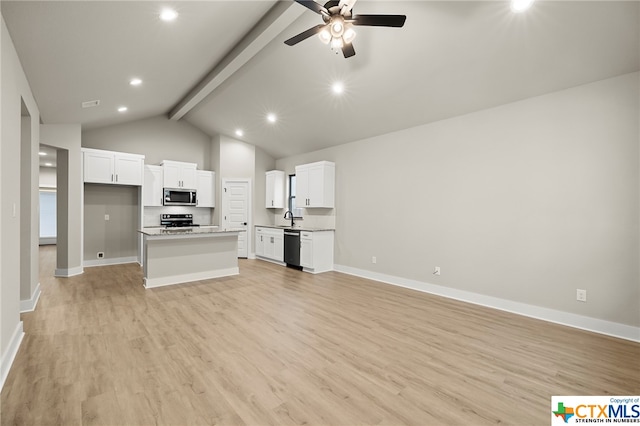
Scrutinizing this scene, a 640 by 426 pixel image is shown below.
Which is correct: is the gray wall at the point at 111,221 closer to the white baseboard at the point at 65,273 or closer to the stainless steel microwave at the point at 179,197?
the stainless steel microwave at the point at 179,197

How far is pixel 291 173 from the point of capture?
25.4 ft

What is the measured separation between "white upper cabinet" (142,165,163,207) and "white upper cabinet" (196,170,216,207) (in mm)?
879

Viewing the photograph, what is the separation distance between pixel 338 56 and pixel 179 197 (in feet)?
17.1

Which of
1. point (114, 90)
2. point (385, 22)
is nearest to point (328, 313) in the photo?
point (385, 22)

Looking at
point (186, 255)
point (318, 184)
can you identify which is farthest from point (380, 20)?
A: point (186, 255)

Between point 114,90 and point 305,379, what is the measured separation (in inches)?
190

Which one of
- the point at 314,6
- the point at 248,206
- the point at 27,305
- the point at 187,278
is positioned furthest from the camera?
the point at 248,206

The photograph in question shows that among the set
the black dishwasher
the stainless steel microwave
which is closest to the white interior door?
the stainless steel microwave

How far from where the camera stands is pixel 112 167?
6.00m

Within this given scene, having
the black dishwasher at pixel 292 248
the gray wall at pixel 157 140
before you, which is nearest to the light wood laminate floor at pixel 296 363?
the black dishwasher at pixel 292 248

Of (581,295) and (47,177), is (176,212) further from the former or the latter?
(581,295)

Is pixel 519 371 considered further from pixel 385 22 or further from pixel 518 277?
pixel 385 22

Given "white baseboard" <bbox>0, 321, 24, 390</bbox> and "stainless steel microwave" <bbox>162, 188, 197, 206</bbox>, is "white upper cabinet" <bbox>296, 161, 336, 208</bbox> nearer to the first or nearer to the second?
"stainless steel microwave" <bbox>162, 188, 197, 206</bbox>

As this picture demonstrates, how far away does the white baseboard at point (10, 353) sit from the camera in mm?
2123
